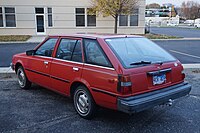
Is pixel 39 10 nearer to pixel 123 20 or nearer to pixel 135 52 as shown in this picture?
pixel 123 20

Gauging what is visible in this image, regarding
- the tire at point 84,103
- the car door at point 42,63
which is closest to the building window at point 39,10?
the car door at point 42,63

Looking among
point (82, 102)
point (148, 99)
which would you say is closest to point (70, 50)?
point (82, 102)

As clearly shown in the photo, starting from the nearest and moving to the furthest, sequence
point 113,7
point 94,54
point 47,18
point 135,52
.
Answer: point 94,54, point 135,52, point 113,7, point 47,18

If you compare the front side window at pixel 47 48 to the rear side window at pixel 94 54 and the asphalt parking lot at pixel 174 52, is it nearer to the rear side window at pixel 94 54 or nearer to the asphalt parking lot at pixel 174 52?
the rear side window at pixel 94 54

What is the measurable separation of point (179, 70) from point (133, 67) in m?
1.24

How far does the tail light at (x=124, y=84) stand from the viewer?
3.55m

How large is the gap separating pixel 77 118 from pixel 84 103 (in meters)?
0.34

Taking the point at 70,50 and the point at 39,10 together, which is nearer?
the point at 70,50

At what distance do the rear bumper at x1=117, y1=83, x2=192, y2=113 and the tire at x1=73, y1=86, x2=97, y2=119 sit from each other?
0.69m

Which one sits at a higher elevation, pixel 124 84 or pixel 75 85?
pixel 124 84

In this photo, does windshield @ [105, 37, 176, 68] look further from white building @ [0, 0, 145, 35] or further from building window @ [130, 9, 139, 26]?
building window @ [130, 9, 139, 26]

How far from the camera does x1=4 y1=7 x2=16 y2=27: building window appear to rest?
23.8 meters

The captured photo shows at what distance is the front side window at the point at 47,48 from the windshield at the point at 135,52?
1.54m

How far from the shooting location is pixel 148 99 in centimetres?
368
